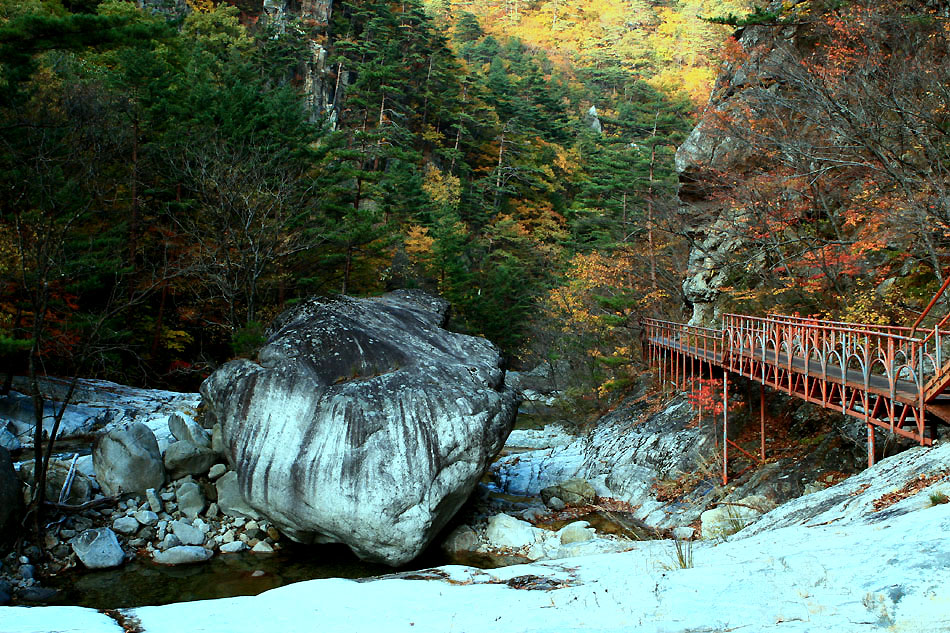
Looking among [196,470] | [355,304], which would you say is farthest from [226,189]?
[196,470]

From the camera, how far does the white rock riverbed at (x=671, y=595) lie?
322 cm

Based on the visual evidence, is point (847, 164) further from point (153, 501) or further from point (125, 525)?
Answer: point (125, 525)

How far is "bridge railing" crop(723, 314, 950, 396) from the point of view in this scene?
23.6 feet

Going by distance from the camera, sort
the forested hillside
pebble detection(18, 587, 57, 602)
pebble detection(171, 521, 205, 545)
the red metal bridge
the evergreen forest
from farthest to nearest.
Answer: the forested hillside < the evergreen forest < pebble detection(171, 521, 205, 545) < pebble detection(18, 587, 57, 602) < the red metal bridge

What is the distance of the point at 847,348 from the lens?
9664mm

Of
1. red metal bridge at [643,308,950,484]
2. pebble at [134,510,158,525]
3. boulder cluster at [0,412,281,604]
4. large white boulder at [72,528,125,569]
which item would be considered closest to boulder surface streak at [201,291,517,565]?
boulder cluster at [0,412,281,604]

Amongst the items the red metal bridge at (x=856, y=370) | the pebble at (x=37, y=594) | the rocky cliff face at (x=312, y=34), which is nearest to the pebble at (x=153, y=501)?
the pebble at (x=37, y=594)

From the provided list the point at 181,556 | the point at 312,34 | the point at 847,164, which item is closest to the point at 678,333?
the point at 847,164

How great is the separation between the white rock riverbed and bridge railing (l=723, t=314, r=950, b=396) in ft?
4.98

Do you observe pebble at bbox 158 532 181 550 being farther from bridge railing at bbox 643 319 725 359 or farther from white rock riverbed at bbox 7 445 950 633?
bridge railing at bbox 643 319 725 359

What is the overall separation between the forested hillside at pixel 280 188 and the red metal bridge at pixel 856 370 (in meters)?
8.44

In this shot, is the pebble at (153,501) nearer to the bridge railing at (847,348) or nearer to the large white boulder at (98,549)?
the large white boulder at (98,549)

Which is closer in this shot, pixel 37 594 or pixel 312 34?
pixel 37 594

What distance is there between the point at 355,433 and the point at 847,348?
28.6 feet
